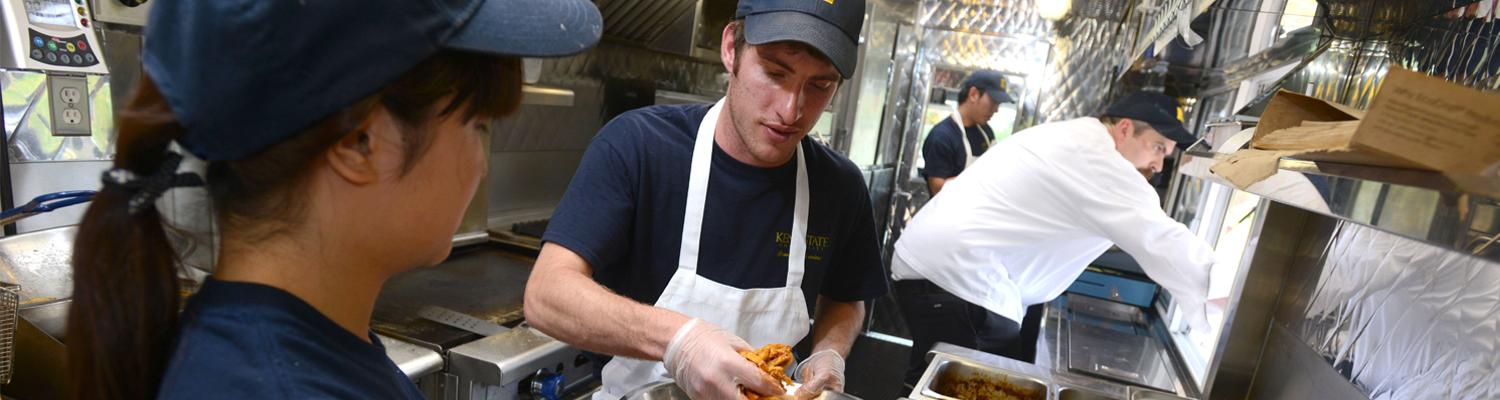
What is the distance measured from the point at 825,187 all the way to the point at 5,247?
1827 millimetres

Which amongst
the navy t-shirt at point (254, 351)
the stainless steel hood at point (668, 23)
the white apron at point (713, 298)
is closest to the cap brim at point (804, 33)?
the white apron at point (713, 298)

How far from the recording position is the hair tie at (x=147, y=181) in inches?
23.4

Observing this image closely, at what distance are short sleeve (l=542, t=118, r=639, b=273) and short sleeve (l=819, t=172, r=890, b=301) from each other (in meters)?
0.53

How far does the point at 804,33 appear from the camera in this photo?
140 centimetres

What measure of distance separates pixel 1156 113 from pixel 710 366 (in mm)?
2528

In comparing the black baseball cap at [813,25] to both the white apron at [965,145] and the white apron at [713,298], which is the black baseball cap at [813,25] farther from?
the white apron at [965,145]

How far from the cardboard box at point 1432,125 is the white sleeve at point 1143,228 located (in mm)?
1986

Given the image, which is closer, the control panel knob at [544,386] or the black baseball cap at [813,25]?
the black baseball cap at [813,25]

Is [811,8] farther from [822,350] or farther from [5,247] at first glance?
[5,247]

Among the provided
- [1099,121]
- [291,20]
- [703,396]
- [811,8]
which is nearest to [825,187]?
[811,8]

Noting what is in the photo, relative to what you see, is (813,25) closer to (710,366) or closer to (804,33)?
(804,33)

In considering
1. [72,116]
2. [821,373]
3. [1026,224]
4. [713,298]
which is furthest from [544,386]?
[1026,224]

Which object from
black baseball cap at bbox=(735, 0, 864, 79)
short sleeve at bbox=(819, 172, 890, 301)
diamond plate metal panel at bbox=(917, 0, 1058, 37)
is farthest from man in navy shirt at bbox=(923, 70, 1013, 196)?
black baseball cap at bbox=(735, 0, 864, 79)

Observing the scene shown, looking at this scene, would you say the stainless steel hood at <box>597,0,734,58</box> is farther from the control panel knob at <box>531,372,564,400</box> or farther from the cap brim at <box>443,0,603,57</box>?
the cap brim at <box>443,0,603,57</box>
